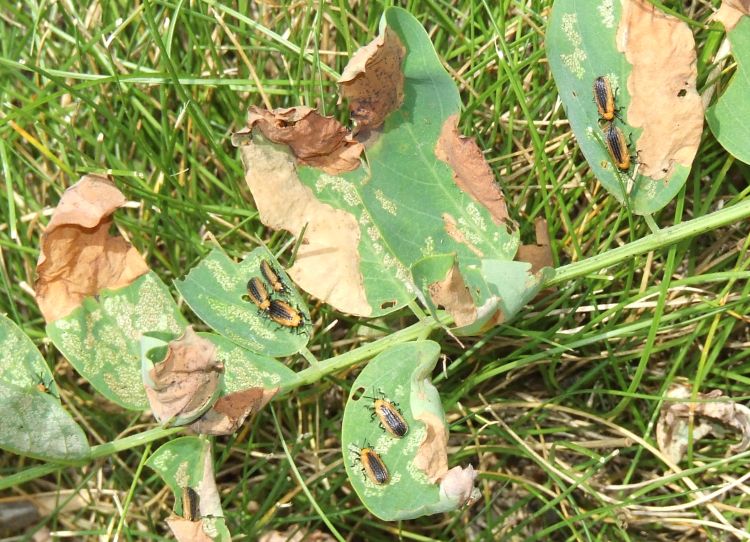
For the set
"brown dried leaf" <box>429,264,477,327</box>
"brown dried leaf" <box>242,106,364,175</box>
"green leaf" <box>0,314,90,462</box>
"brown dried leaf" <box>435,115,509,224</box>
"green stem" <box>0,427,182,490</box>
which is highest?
"brown dried leaf" <box>242,106,364,175</box>

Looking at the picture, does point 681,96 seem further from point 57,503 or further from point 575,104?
point 57,503

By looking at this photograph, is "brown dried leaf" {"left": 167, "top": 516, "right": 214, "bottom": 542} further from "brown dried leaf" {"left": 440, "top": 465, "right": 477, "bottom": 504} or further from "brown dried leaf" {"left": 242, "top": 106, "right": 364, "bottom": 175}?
"brown dried leaf" {"left": 242, "top": 106, "right": 364, "bottom": 175}

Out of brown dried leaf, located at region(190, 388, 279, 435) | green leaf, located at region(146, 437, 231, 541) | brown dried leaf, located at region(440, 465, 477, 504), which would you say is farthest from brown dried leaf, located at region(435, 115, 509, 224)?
green leaf, located at region(146, 437, 231, 541)

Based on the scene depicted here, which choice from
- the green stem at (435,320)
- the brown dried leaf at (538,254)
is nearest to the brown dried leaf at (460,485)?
the green stem at (435,320)

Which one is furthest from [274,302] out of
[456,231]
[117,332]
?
[456,231]

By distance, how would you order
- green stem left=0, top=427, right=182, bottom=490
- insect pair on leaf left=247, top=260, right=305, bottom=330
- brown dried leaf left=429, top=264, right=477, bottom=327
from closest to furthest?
brown dried leaf left=429, top=264, right=477, bottom=327
green stem left=0, top=427, right=182, bottom=490
insect pair on leaf left=247, top=260, right=305, bottom=330

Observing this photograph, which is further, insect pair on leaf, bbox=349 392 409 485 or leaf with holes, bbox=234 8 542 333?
leaf with holes, bbox=234 8 542 333

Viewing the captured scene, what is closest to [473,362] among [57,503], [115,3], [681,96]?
[681,96]
